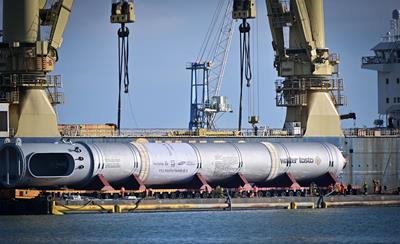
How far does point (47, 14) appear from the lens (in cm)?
13512

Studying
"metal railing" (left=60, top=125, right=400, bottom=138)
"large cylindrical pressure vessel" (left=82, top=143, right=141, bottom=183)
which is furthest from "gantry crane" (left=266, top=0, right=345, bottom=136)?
"large cylindrical pressure vessel" (left=82, top=143, right=141, bottom=183)

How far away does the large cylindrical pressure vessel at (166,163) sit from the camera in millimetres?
131375

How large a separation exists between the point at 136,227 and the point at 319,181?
2690cm

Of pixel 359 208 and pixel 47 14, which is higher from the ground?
pixel 47 14

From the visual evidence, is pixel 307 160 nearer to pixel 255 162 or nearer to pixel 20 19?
pixel 255 162

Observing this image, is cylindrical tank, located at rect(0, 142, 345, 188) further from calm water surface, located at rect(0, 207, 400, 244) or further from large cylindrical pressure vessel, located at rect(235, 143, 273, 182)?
calm water surface, located at rect(0, 207, 400, 244)

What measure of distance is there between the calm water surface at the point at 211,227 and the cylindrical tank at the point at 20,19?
14.0 metres

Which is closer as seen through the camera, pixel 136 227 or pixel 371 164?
pixel 136 227

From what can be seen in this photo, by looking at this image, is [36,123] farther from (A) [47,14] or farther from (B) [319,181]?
(B) [319,181]

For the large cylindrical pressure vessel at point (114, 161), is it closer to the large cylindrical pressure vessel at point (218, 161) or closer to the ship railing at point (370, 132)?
the large cylindrical pressure vessel at point (218, 161)

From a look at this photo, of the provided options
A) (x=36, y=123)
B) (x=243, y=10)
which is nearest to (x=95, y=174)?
(x=36, y=123)

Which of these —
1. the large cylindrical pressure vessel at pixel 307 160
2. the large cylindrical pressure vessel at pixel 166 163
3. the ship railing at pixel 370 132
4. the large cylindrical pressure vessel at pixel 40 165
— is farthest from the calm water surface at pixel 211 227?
the ship railing at pixel 370 132

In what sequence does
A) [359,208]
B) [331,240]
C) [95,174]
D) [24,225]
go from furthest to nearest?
[359,208] → [95,174] → [24,225] → [331,240]

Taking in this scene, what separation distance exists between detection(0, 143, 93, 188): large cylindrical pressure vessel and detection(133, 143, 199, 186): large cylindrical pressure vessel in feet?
16.1
